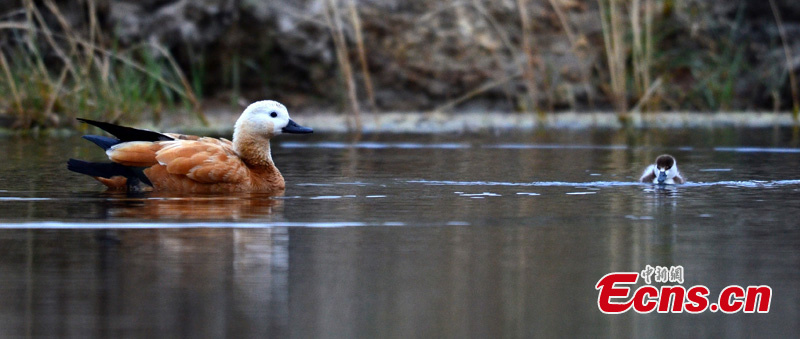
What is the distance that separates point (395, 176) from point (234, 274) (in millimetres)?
3913

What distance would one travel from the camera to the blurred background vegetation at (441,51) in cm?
1577

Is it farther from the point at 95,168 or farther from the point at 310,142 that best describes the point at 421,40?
the point at 95,168

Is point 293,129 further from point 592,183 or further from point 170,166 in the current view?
point 592,183

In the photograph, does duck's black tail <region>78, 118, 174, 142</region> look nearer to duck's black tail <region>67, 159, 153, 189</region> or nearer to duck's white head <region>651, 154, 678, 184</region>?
duck's black tail <region>67, 159, 153, 189</region>

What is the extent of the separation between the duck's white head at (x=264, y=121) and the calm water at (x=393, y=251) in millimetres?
382

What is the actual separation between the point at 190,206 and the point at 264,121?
1446 millimetres

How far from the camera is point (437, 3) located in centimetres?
1691

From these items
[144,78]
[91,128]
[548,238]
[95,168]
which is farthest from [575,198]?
[144,78]

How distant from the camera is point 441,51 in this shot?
16.8 metres

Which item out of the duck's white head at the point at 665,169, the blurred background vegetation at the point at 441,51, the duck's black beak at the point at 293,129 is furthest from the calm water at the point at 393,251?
the blurred background vegetation at the point at 441,51

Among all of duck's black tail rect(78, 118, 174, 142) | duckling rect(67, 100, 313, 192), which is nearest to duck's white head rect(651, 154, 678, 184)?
duckling rect(67, 100, 313, 192)

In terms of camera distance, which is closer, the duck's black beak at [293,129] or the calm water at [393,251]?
the calm water at [393,251]

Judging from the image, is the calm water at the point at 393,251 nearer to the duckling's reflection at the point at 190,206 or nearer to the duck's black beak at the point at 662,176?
the duckling's reflection at the point at 190,206

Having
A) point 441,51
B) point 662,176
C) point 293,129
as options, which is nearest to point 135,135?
point 293,129
